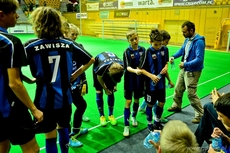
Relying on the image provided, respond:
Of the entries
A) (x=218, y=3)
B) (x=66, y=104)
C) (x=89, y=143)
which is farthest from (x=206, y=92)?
(x=218, y=3)

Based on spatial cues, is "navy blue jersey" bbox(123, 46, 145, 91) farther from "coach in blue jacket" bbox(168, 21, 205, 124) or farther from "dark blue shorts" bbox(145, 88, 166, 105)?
"coach in blue jacket" bbox(168, 21, 205, 124)

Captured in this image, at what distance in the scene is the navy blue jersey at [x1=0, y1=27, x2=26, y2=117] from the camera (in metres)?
1.63

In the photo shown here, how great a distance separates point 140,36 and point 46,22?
16421 millimetres

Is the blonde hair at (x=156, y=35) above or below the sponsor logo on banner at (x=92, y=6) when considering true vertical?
→ below

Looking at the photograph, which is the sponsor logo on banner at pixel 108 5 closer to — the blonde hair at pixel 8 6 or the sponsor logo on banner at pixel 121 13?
the sponsor logo on banner at pixel 121 13

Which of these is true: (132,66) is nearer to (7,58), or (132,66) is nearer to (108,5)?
(7,58)

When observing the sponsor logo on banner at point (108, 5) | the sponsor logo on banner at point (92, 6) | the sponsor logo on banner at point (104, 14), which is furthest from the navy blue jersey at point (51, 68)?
the sponsor logo on banner at point (92, 6)

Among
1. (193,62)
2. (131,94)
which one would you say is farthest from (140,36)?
(131,94)

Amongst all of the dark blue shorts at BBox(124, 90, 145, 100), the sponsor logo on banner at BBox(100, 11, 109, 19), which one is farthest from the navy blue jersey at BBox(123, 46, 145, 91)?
the sponsor logo on banner at BBox(100, 11, 109, 19)

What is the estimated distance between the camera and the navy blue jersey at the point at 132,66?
3.45 m

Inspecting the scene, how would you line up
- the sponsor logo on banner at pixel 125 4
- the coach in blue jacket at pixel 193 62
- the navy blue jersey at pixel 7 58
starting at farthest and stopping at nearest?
the sponsor logo on banner at pixel 125 4 < the coach in blue jacket at pixel 193 62 < the navy blue jersey at pixel 7 58

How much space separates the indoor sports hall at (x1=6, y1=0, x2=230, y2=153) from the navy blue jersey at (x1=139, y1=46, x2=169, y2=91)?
3.05ft

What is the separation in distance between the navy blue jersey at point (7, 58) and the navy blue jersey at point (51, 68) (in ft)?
A: 0.90

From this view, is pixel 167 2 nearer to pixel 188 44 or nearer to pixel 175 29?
pixel 175 29
